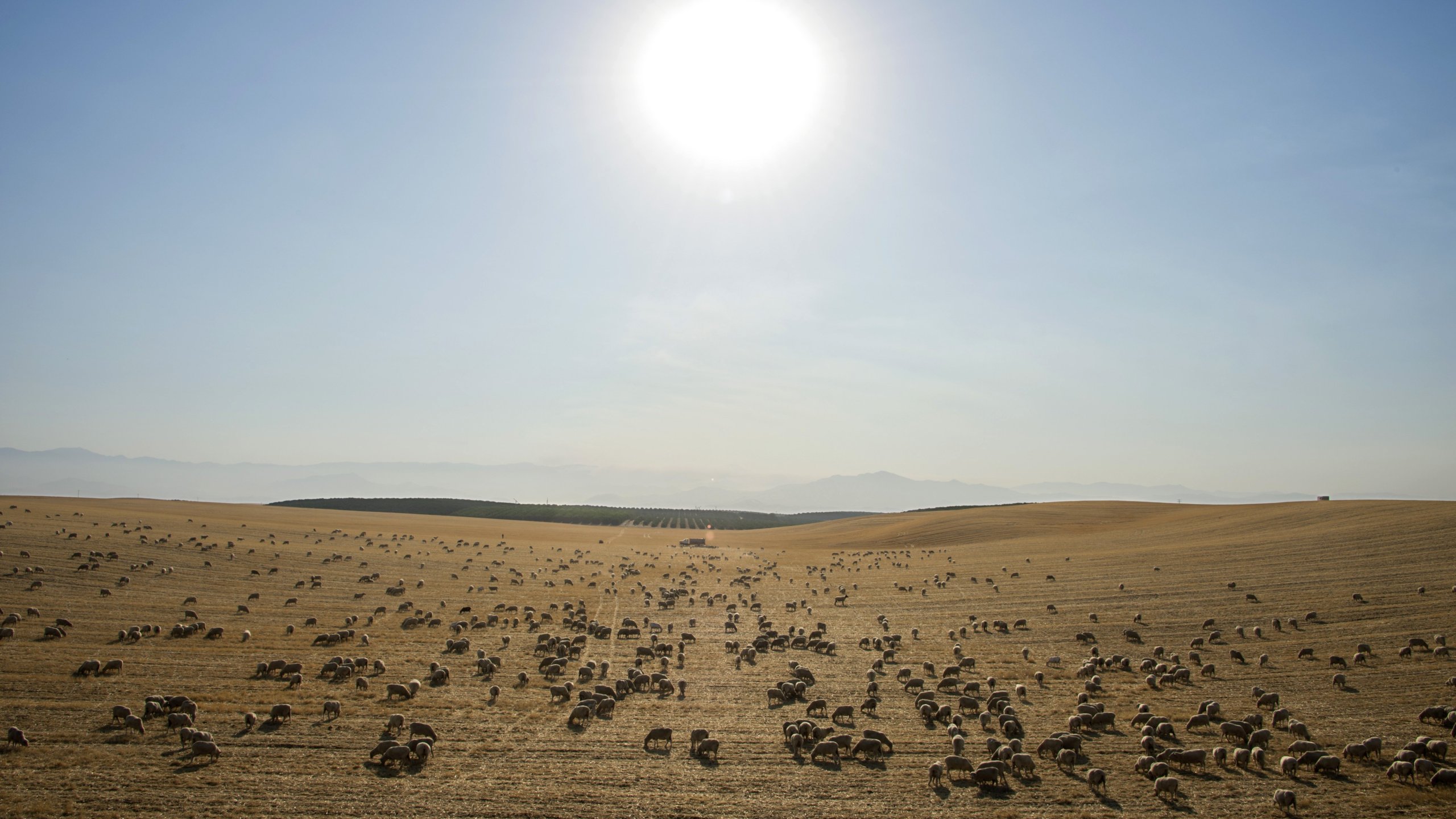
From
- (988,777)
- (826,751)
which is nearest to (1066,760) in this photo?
(988,777)

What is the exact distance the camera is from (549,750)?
61.8 feet

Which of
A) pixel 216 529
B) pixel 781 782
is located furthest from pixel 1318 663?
pixel 216 529

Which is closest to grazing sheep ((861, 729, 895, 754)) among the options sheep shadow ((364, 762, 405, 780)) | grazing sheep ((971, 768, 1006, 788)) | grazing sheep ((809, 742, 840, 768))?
grazing sheep ((809, 742, 840, 768))

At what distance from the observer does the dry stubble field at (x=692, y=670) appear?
52.6ft

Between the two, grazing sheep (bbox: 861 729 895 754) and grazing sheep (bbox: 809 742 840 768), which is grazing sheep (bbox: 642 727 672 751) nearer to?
grazing sheep (bbox: 809 742 840 768)

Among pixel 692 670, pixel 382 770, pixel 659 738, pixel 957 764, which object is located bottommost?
pixel 692 670

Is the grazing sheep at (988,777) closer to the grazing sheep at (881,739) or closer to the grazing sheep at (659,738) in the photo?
the grazing sheep at (881,739)

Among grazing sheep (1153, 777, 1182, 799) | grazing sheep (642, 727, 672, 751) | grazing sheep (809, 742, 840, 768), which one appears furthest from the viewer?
grazing sheep (642, 727, 672, 751)

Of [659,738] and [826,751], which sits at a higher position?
[826,751]

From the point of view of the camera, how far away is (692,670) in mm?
28453

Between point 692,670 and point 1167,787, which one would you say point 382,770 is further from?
point 1167,787

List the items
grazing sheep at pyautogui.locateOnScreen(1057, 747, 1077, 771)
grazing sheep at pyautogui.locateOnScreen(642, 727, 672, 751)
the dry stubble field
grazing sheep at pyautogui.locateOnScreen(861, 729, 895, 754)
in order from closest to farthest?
1. the dry stubble field
2. grazing sheep at pyautogui.locateOnScreen(1057, 747, 1077, 771)
3. grazing sheep at pyautogui.locateOnScreen(861, 729, 895, 754)
4. grazing sheep at pyautogui.locateOnScreen(642, 727, 672, 751)

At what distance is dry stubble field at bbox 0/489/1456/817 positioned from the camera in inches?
631

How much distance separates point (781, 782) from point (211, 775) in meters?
13.3
